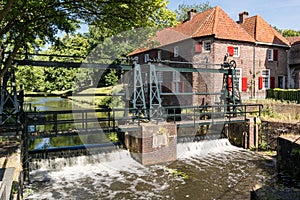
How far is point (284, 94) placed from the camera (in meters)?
22.4

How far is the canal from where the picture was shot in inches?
356

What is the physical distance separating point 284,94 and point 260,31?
7343 mm

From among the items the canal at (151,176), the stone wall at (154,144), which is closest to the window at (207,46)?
the canal at (151,176)

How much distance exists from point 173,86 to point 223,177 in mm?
17240

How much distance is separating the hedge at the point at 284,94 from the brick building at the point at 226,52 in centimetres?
89

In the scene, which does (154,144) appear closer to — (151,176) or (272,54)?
(151,176)

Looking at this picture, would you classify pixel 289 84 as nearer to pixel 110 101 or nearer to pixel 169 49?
pixel 169 49

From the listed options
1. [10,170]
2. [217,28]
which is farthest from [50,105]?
[10,170]

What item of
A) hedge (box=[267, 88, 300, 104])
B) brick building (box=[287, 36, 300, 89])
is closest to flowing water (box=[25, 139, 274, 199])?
hedge (box=[267, 88, 300, 104])

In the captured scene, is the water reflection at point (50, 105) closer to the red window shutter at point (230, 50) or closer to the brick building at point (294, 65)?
the red window shutter at point (230, 50)

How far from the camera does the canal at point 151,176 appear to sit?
9039 millimetres

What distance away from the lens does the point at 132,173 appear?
36.3ft

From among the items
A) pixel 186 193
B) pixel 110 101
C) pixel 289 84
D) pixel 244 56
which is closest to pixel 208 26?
pixel 244 56

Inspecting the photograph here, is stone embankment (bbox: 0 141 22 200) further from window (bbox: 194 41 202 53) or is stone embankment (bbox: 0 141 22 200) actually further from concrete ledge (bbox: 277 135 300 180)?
window (bbox: 194 41 202 53)
